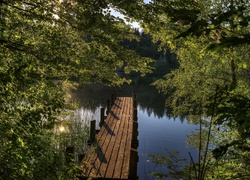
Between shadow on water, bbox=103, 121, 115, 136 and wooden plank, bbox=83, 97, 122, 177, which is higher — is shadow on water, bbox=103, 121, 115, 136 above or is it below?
above

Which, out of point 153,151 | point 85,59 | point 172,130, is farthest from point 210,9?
point 172,130

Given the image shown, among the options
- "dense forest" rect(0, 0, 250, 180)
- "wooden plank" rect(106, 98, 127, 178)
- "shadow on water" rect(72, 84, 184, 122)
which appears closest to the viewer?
"dense forest" rect(0, 0, 250, 180)

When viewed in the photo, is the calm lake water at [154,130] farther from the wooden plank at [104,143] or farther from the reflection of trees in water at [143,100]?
A: the wooden plank at [104,143]

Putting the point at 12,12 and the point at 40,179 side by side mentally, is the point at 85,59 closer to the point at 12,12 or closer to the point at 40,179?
the point at 12,12

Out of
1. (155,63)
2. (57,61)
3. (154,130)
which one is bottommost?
(154,130)

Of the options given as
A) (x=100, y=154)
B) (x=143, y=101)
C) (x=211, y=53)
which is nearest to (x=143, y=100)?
(x=143, y=101)

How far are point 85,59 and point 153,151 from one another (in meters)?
17.1

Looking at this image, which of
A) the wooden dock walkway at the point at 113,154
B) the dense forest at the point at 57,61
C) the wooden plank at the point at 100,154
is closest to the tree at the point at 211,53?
the dense forest at the point at 57,61

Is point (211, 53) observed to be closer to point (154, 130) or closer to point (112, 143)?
point (112, 143)

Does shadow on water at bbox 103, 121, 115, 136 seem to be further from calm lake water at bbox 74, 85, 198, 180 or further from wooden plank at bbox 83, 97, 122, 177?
calm lake water at bbox 74, 85, 198, 180

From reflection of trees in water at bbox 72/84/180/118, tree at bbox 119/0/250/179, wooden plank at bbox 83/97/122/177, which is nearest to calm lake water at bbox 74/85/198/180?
reflection of trees in water at bbox 72/84/180/118

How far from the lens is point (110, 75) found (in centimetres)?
686

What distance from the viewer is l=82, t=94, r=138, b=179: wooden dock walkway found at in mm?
7602

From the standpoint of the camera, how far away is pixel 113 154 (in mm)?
9250
